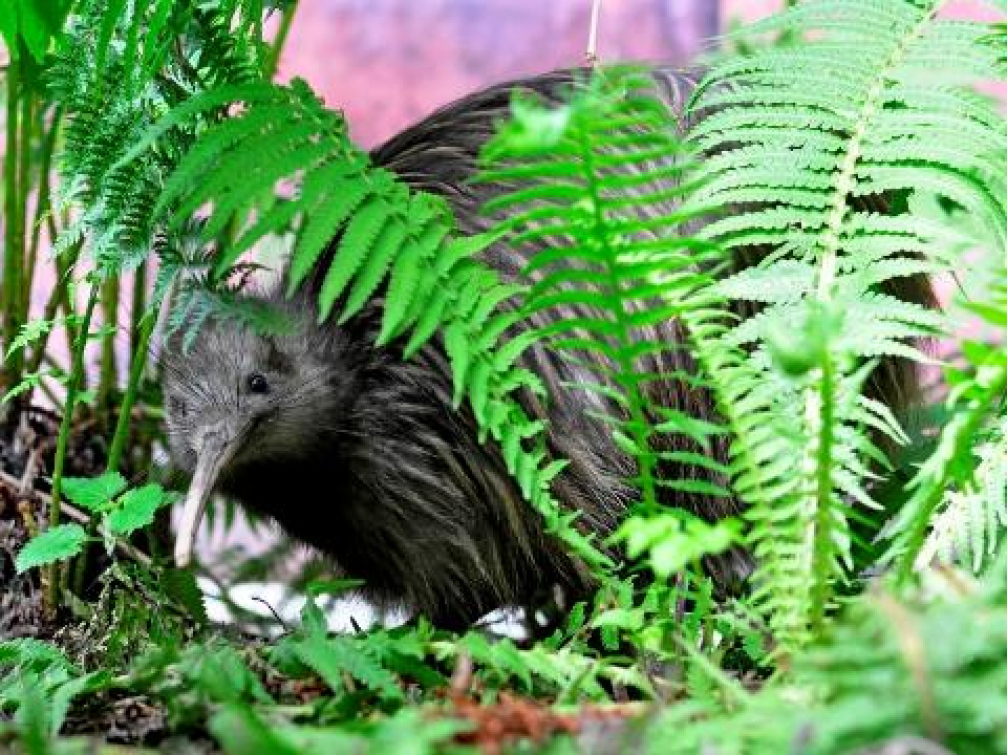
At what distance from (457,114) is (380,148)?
0.20m

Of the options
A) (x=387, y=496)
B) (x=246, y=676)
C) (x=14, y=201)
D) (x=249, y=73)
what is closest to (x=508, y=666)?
(x=246, y=676)

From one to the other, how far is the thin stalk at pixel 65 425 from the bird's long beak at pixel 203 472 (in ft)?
0.74

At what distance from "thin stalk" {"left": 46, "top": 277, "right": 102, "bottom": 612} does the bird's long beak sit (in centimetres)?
22

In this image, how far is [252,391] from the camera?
282 centimetres

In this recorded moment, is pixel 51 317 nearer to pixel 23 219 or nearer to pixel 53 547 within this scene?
pixel 23 219

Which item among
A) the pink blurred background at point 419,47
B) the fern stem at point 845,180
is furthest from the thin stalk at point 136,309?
the pink blurred background at point 419,47

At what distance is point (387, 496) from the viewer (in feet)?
9.55

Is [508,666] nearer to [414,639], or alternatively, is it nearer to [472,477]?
[414,639]

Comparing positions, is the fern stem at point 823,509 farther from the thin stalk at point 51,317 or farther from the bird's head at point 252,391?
the thin stalk at point 51,317

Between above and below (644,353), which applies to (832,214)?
above

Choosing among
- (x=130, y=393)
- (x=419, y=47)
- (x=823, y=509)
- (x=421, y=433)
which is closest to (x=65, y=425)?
(x=130, y=393)

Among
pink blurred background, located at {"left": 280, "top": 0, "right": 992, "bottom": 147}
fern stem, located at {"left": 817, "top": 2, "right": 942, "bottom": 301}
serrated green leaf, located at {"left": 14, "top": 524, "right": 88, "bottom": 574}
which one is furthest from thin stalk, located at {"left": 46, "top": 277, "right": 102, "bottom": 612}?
pink blurred background, located at {"left": 280, "top": 0, "right": 992, "bottom": 147}

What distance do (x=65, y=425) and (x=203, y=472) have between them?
0.28 meters

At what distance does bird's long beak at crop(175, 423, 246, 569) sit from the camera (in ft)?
7.88
